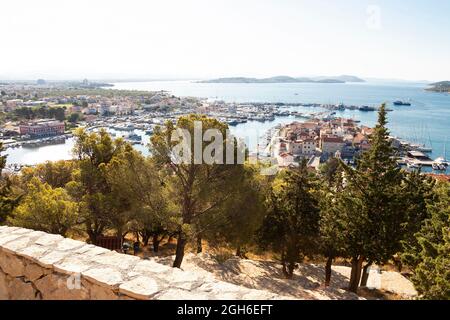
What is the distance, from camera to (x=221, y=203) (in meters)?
8.17

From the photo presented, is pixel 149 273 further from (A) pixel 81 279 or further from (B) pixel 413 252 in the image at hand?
(B) pixel 413 252

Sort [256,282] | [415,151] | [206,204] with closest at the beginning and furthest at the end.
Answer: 1. [206,204]
2. [256,282]
3. [415,151]

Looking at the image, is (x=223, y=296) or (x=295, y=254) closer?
(x=223, y=296)

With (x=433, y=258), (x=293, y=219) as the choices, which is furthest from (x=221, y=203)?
(x=433, y=258)

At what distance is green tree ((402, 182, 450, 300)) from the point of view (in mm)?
6180

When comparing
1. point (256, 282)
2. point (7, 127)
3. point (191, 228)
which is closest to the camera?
point (191, 228)

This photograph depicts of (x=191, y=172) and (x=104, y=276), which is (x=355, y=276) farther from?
(x=104, y=276)

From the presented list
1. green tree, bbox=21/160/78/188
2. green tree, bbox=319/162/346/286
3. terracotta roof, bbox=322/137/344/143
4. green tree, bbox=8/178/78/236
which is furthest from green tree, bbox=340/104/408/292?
terracotta roof, bbox=322/137/344/143

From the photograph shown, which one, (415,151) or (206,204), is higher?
(206,204)

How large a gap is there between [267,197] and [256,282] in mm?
2428

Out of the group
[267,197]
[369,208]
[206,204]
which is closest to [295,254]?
[267,197]

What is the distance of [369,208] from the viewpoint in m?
8.59

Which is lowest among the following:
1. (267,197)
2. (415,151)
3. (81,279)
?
(415,151)

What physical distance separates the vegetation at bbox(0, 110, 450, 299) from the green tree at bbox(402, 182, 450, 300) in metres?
0.02
